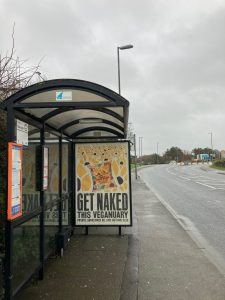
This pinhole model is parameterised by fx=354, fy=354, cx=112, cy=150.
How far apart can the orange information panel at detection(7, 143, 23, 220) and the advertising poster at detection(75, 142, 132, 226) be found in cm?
356

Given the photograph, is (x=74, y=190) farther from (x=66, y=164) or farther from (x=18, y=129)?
(x=18, y=129)

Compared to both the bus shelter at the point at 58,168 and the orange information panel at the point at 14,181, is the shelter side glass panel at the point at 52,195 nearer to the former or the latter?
the bus shelter at the point at 58,168

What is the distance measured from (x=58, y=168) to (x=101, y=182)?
1.60m

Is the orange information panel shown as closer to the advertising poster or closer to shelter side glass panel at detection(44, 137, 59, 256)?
shelter side glass panel at detection(44, 137, 59, 256)

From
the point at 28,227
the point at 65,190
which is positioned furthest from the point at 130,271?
the point at 65,190

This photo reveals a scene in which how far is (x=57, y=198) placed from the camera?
5.77 metres

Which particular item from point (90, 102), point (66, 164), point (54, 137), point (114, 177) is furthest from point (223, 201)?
point (90, 102)

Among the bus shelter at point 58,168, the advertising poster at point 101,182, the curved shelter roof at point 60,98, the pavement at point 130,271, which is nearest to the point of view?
the bus shelter at point 58,168

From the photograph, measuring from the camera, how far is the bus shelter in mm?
3746

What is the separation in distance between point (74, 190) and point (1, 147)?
3467 mm

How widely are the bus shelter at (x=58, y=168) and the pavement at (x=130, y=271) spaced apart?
0.97 ft

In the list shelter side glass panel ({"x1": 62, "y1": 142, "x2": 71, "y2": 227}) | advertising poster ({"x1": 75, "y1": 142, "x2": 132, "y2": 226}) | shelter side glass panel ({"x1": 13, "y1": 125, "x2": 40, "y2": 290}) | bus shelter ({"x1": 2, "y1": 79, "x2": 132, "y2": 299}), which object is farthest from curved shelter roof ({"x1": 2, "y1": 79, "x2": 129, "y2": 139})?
advertising poster ({"x1": 75, "y1": 142, "x2": 132, "y2": 226})

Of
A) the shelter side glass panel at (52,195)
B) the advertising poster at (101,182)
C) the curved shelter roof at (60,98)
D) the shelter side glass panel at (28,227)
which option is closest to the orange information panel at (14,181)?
the shelter side glass panel at (28,227)

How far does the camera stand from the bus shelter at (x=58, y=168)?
147 inches
